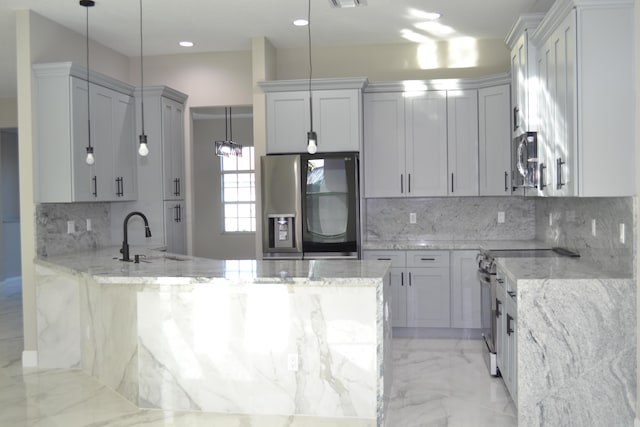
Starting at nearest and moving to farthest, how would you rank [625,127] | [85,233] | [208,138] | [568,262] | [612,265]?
[625,127] → [612,265] → [568,262] → [85,233] → [208,138]

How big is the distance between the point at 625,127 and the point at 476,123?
8.82ft

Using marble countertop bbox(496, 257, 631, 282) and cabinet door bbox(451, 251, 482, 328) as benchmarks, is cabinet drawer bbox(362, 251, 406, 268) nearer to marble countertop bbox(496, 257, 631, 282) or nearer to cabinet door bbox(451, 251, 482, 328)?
cabinet door bbox(451, 251, 482, 328)

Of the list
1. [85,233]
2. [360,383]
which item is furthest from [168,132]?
[360,383]

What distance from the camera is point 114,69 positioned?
6535 mm

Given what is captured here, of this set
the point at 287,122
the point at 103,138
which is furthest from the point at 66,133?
the point at 287,122

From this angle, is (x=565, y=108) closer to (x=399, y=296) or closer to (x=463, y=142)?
(x=463, y=142)

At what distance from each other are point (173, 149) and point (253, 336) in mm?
3290

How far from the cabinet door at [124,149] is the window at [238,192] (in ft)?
15.7

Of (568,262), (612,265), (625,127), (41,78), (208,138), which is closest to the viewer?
(625,127)

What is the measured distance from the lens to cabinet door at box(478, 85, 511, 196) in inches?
234

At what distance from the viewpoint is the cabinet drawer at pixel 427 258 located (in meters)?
5.95

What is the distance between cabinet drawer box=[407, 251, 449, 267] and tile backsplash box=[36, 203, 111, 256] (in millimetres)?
3025

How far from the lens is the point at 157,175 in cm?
629

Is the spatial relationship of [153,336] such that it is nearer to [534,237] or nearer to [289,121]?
[289,121]
